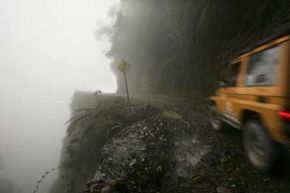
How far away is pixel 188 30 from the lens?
16359mm

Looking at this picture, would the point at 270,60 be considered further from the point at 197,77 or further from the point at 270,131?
the point at 197,77

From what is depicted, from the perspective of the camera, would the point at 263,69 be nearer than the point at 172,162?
Yes

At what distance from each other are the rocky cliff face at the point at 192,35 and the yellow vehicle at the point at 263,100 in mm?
3787

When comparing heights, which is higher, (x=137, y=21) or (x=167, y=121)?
(x=137, y=21)

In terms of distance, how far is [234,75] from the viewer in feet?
18.5

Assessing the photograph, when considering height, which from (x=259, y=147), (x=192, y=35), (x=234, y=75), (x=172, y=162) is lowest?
(x=172, y=162)

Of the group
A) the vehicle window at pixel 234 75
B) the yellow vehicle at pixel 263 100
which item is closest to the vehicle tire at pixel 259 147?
the yellow vehicle at pixel 263 100

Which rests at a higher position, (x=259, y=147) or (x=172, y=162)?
(x=259, y=147)

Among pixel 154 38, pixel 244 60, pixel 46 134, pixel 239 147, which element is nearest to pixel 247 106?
pixel 244 60

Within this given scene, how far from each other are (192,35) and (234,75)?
1105cm

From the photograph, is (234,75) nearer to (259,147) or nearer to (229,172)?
(259,147)

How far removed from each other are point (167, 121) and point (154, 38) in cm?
1603

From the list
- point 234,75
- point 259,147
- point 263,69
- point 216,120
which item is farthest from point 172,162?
point 263,69

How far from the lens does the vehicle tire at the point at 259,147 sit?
12.5ft
